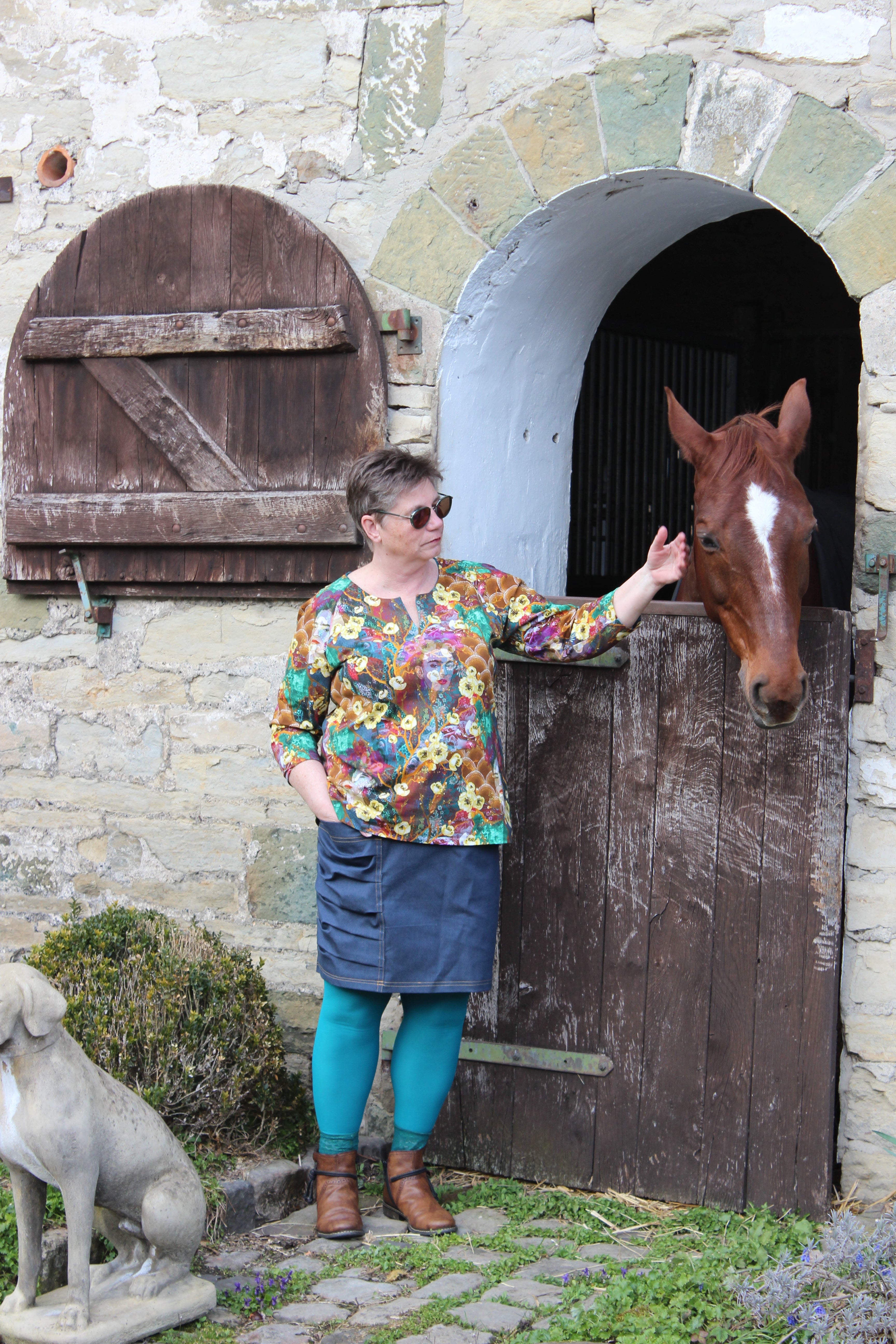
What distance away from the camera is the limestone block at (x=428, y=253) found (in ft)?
12.7

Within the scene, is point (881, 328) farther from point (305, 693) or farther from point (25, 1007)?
point (25, 1007)

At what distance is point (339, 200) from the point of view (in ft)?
13.3

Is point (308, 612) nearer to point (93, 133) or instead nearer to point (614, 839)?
point (614, 839)

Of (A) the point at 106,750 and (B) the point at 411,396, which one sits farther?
(A) the point at 106,750

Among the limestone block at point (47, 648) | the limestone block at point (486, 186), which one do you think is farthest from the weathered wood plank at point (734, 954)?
the limestone block at point (47, 648)

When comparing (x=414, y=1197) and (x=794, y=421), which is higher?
(x=794, y=421)

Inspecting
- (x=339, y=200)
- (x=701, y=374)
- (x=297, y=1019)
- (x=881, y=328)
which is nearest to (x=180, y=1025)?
(x=297, y=1019)

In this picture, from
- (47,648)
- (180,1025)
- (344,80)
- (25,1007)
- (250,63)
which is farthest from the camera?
(47,648)

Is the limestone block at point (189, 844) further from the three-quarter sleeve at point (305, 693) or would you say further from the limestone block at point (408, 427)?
the limestone block at point (408, 427)

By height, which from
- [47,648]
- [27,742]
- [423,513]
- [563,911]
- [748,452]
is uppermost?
[748,452]

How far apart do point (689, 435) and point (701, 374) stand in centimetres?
336

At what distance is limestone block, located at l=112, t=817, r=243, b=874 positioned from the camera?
4277mm

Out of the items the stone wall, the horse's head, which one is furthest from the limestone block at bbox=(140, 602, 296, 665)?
the horse's head

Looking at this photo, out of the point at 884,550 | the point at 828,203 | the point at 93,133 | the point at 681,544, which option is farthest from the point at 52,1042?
the point at 93,133
